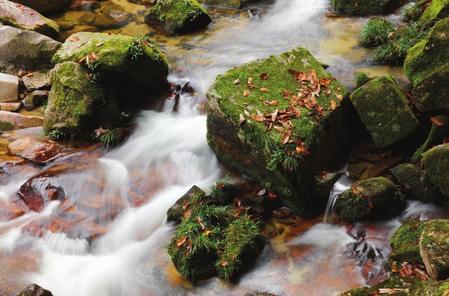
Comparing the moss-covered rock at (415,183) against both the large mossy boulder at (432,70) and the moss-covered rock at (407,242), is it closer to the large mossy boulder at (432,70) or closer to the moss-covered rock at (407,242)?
the moss-covered rock at (407,242)

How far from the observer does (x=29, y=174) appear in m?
7.89

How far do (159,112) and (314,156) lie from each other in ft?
13.2

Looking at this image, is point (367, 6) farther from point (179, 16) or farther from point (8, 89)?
point (8, 89)

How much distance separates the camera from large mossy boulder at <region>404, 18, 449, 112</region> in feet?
21.5

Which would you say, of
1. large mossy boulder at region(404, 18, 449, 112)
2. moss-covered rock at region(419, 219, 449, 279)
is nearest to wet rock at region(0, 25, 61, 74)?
large mossy boulder at region(404, 18, 449, 112)

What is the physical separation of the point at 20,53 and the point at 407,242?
932cm

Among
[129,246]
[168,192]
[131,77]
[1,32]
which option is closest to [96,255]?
[129,246]

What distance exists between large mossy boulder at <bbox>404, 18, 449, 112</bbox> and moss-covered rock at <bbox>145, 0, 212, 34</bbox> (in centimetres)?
641

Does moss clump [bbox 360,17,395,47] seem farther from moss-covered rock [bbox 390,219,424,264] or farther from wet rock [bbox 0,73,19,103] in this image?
wet rock [bbox 0,73,19,103]

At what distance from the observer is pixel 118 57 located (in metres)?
8.78

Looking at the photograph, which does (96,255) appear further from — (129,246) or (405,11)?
(405,11)

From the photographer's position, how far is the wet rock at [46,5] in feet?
42.8

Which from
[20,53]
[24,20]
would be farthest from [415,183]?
[24,20]

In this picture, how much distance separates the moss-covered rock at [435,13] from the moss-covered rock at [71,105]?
682 centimetres
